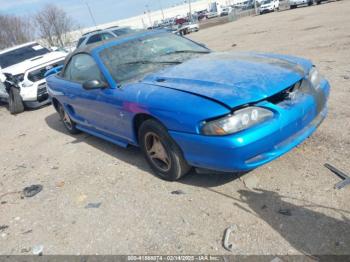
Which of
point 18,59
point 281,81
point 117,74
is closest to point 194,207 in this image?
point 281,81

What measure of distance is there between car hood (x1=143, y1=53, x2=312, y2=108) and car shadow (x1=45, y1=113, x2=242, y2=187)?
837 mm

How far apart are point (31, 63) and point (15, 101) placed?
47.5 inches

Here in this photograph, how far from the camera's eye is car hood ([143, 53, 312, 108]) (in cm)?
303

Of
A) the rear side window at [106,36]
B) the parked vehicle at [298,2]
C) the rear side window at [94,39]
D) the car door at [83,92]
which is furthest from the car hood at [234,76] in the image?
the parked vehicle at [298,2]

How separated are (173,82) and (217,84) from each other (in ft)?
1.70

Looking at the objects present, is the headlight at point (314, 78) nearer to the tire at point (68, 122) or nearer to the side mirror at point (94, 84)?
the side mirror at point (94, 84)

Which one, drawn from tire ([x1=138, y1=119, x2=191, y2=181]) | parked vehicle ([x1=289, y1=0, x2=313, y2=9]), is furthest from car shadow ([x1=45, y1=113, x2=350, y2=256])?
parked vehicle ([x1=289, y1=0, x2=313, y2=9])

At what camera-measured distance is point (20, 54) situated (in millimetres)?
11039

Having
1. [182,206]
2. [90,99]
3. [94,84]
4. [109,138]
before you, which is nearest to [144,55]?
[94,84]

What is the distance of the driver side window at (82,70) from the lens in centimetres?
441

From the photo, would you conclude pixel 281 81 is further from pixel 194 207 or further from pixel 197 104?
pixel 194 207

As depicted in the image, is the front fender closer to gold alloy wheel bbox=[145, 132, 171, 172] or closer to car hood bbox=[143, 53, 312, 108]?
car hood bbox=[143, 53, 312, 108]

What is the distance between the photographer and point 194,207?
10.6ft

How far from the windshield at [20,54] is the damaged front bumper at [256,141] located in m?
9.25
